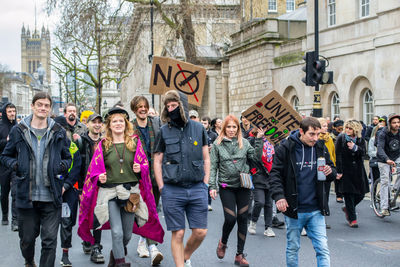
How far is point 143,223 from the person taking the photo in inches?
259

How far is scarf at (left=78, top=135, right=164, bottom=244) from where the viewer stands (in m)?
6.29

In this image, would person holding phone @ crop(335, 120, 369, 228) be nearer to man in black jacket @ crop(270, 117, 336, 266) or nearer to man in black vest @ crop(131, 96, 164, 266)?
man in black vest @ crop(131, 96, 164, 266)

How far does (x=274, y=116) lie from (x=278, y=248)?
7.02 ft

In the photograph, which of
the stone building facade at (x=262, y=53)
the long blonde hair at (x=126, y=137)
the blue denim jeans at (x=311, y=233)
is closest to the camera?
the blue denim jeans at (x=311, y=233)

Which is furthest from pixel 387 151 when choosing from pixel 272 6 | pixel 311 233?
pixel 272 6

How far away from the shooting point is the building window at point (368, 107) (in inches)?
931

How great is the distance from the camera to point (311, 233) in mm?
5883

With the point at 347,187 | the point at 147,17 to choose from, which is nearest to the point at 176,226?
the point at 347,187

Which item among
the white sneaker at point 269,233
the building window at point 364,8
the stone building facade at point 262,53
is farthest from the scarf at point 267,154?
the stone building facade at point 262,53

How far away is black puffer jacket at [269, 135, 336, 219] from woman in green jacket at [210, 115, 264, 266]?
140cm

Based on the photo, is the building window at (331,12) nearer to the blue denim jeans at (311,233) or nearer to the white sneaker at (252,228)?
the white sneaker at (252,228)

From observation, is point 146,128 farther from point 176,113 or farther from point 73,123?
point 176,113

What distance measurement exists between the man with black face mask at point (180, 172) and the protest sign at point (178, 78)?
3.40 meters

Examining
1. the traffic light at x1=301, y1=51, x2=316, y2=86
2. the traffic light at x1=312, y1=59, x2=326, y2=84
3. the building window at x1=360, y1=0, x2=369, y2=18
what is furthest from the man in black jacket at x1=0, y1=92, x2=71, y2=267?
the building window at x1=360, y1=0, x2=369, y2=18
